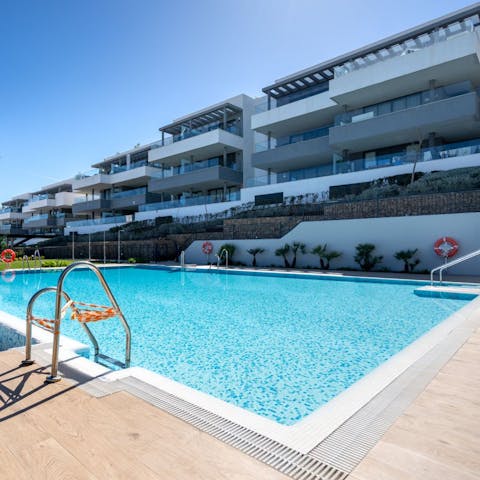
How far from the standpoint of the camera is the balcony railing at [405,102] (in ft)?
56.9

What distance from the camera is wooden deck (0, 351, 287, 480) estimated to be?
1713mm

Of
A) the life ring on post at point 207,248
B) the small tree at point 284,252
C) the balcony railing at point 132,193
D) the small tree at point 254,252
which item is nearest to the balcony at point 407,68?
Answer: the small tree at point 284,252

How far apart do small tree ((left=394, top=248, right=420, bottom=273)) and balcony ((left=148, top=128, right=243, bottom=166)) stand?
16689 millimetres

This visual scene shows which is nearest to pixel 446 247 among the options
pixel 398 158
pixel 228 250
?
pixel 398 158

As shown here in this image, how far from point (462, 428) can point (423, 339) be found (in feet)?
7.91

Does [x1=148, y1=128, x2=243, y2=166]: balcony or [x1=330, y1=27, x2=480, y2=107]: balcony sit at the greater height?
[x1=330, y1=27, x2=480, y2=107]: balcony

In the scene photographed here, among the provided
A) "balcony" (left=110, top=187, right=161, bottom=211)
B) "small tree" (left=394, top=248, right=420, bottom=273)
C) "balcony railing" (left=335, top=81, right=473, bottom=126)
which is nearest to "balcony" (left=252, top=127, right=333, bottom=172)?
"balcony railing" (left=335, top=81, right=473, bottom=126)

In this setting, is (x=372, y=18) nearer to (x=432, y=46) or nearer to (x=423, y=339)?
(x=432, y=46)

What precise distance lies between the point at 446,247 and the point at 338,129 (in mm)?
10270

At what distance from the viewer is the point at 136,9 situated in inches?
402

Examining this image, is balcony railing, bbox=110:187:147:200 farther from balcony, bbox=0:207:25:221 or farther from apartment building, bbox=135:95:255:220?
balcony, bbox=0:207:25:221

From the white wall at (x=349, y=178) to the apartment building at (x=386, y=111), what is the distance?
45 millimetres

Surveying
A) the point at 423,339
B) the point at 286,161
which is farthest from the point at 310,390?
the point at 286,161

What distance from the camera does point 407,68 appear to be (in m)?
17.8
